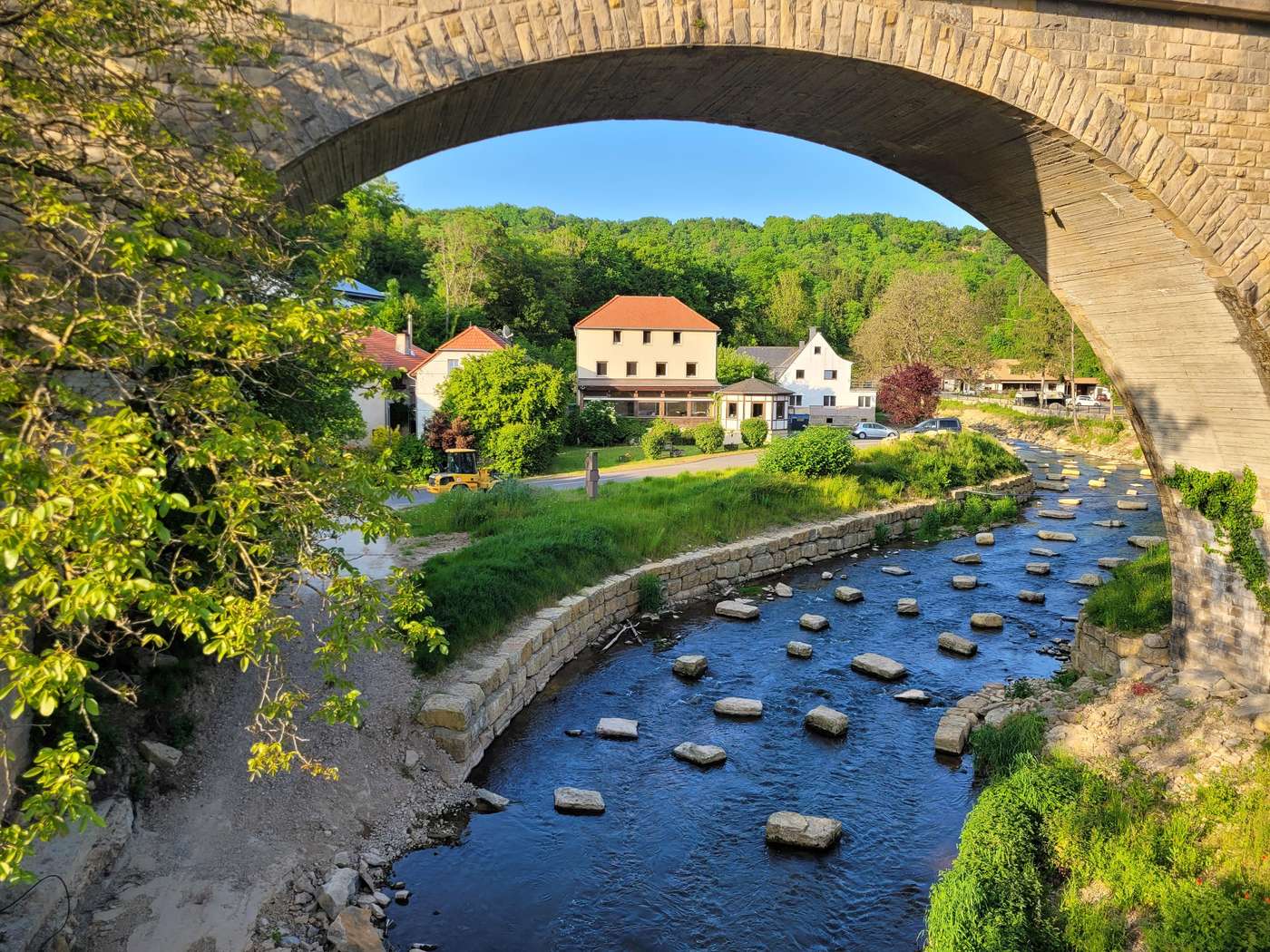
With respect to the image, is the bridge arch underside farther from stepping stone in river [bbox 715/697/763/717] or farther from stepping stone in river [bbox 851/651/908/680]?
stepping stone in river [bbox 715/697/763/717]

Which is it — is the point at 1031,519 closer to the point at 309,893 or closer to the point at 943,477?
the point at 943,477

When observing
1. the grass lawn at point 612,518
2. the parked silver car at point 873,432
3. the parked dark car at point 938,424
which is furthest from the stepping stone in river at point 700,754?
the parked dark car at point 938,424

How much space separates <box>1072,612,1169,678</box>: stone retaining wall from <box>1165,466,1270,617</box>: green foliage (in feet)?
4.06

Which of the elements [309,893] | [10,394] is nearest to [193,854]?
[309,893]

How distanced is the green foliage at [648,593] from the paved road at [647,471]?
→ 622cm

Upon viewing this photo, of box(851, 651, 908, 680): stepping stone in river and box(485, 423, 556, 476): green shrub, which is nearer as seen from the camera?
box(851, 651, 908, 680): stepping stone in river

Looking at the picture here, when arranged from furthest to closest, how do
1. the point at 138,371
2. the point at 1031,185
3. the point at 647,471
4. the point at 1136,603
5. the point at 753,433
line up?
the point at 753,433, the point at 647,471, the point at 1136,603, the point at 1031,185, the point at 138,371

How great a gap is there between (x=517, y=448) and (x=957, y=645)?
13.6 m

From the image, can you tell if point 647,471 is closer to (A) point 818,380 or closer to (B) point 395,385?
(B) point 395,385

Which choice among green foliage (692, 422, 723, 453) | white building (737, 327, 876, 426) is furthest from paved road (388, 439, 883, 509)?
white building (737, 327, 876, 426)

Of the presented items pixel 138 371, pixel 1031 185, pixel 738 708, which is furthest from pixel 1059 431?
pixel 138 371

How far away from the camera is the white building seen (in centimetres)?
4362

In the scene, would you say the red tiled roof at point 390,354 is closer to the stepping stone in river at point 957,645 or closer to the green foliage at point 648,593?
the green foliage at point 648,593

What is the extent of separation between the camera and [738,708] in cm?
862
